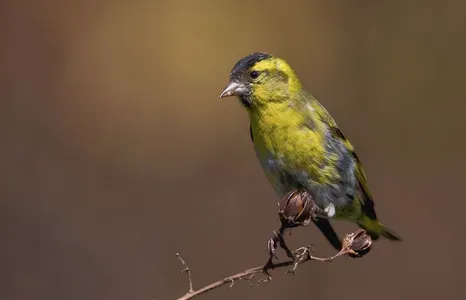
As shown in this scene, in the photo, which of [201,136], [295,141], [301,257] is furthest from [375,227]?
[201,136]

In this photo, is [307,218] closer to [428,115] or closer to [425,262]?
[425,262]

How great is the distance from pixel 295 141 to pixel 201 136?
4.91 meters

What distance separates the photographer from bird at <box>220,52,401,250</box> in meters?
4.90

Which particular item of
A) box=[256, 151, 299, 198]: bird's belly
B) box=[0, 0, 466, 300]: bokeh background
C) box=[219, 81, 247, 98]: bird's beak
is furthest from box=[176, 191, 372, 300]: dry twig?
box=[0, 0, 466, 300]: bokeh background

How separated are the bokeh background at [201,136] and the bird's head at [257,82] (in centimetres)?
296

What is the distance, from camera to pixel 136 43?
10.2 m

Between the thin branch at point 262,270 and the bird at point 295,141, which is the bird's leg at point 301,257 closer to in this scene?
the thin branch at point 262,270

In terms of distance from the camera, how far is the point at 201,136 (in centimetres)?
980

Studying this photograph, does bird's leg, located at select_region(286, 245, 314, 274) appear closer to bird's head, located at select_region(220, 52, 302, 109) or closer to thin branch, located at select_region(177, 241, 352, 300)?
thin branch, located at select_region(177, 241, 352, 300)

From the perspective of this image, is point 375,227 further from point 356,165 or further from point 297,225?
point 297,225

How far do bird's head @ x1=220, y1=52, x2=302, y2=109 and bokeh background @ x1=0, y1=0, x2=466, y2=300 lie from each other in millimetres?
2957

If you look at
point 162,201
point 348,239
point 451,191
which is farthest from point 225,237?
point 348,239

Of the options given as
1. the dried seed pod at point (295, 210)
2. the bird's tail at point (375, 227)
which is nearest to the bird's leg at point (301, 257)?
the dried seed pod at point (295, 210)

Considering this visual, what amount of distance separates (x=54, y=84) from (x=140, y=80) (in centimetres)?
89
